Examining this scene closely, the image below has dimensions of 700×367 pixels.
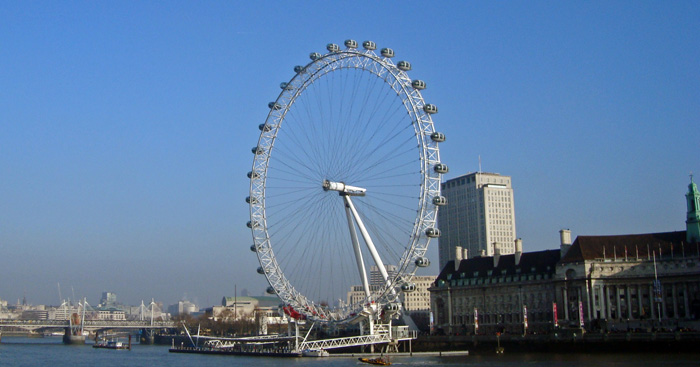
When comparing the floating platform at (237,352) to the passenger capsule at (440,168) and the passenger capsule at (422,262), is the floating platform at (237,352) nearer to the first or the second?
the passenger capsule at (422,262)

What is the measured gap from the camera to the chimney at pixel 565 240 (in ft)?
367

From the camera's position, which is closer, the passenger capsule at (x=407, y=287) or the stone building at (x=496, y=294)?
the passenger capsule at (x=407, y=287)

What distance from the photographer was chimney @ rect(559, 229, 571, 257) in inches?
4409

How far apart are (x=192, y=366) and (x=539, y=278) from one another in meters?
51.7

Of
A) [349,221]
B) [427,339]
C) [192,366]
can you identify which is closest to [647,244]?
[427,339]

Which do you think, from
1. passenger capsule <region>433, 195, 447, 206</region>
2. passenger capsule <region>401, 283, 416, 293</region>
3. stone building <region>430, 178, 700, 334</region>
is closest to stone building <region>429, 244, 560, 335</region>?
stone building <region>430, 178, 700, 334</region>

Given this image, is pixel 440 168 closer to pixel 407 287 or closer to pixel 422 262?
Result: pixel 422 262

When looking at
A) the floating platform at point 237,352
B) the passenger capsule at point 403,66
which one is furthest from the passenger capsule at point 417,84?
the floating platform at point 237,352

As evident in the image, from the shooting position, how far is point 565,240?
11275cm

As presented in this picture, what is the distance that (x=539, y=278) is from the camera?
374 ft

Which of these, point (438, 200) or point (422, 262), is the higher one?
point (438, 200)

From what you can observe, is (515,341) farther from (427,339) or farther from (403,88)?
(403,88)

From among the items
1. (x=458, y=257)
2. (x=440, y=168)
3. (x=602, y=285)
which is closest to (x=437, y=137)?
(x=440, y=168)

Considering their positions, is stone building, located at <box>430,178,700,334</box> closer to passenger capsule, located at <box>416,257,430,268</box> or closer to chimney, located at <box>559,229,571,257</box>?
chimney, located at <box>559,229,571,257</box>
